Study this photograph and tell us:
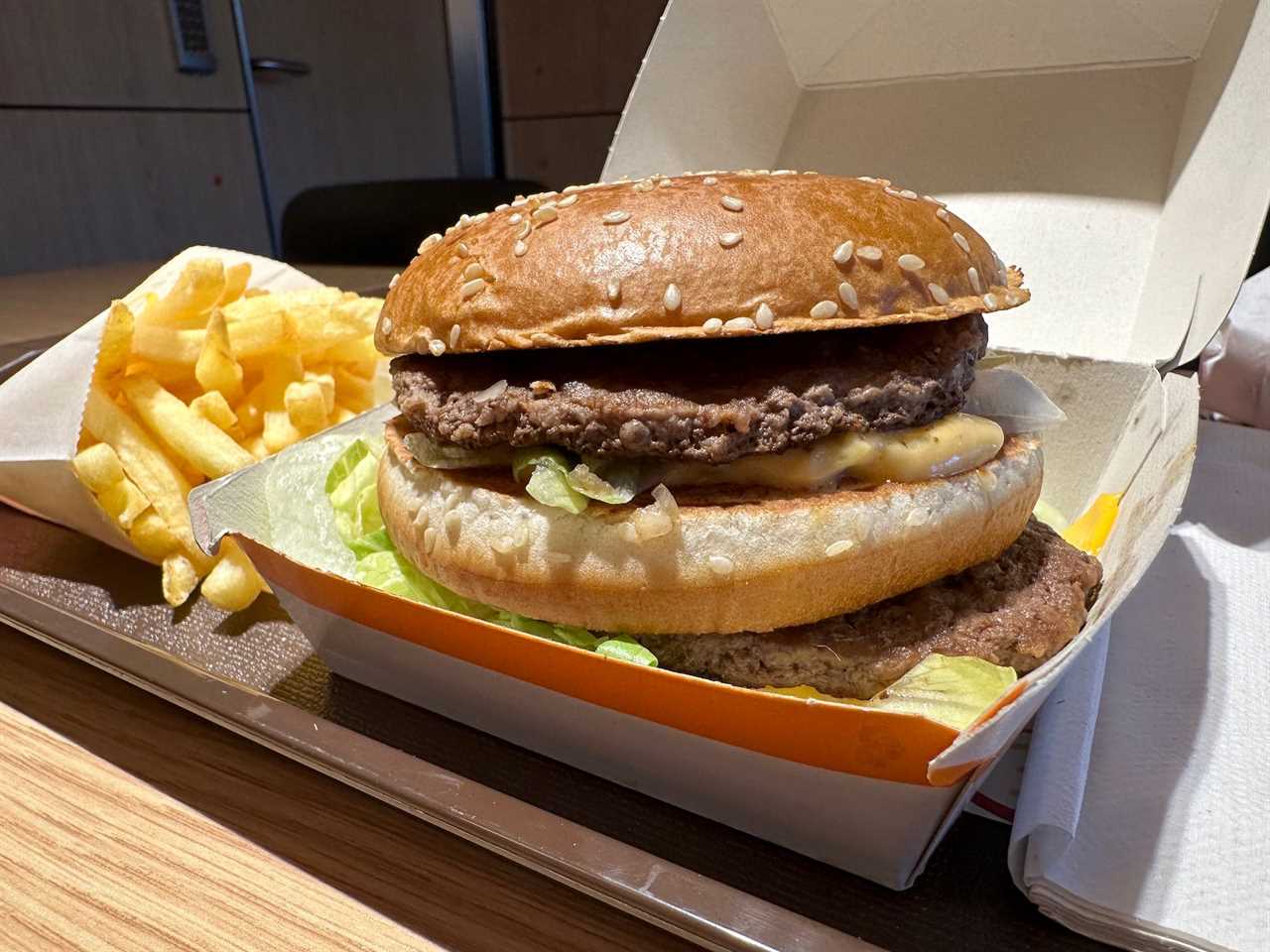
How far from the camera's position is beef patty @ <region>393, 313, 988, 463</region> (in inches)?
43.4

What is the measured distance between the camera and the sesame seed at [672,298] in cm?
→ 107

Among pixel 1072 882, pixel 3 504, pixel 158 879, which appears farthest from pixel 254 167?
pixel 1072 882

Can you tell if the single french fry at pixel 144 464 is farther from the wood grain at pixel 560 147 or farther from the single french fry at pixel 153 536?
the wood grain at pixel 560 147

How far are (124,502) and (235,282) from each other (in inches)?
22.9

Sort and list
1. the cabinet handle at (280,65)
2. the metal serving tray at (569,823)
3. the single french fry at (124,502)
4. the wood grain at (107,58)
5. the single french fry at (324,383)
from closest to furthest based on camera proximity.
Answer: the metal serving tray at (569,823) < the single french fry at (124,502) < the single french fry at (324,383) < the wood grain at (107,58) < the cabinet handle at (280,65)

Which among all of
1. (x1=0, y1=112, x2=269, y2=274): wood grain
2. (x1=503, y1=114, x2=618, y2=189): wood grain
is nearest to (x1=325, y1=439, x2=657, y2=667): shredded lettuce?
(x1=0, y1=112, x2=269, y2=274): wood grain

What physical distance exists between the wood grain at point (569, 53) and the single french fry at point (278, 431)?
6.35 meters

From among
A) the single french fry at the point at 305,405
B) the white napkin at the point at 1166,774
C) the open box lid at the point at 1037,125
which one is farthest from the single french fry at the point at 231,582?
the open box lid at the point at 1037,125

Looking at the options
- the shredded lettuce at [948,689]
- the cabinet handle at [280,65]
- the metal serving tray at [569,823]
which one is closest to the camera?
the metal serving tray at [569,823]

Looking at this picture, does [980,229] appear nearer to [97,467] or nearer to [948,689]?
[948,689]

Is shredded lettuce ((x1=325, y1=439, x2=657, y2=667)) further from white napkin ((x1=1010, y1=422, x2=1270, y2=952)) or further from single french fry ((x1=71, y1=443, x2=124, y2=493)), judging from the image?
white napkin ((x1=1010, y1=422, x2=1270, y2=952))

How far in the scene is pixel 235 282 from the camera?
194 centimetres

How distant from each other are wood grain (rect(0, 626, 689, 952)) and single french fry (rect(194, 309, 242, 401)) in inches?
26.9

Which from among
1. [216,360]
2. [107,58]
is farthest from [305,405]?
[107,58]
